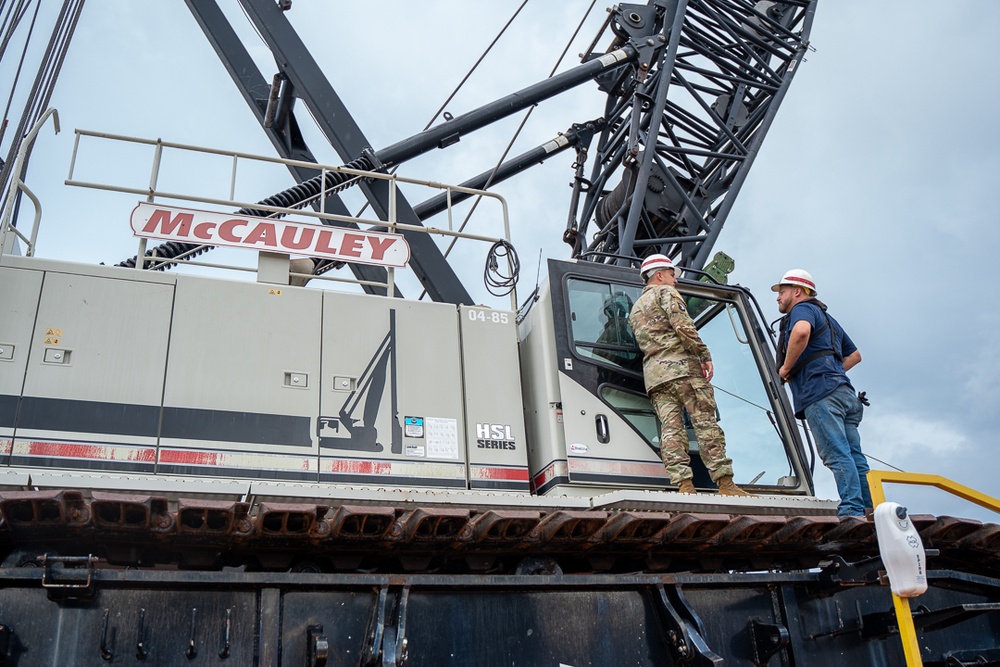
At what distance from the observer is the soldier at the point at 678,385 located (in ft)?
20.4

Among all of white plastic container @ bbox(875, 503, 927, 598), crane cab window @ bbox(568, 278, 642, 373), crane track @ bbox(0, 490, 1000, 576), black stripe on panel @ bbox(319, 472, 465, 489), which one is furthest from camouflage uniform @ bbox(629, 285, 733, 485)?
white plastic container @ bbox(875, 503, 927, 598)

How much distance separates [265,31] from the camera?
356 inches

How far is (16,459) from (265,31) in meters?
5.38

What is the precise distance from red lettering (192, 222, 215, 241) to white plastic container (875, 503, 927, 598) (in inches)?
182

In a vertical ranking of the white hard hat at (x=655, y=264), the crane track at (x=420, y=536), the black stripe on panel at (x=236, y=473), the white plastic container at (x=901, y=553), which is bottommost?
the white plastic container at (x=901, y=553)

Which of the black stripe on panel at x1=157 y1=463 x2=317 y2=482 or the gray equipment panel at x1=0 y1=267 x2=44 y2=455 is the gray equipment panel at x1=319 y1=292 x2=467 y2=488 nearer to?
the black stripe on panel at x1=157 y1=463 x2=317 y2=482

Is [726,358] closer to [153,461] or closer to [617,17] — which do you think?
[153,461]

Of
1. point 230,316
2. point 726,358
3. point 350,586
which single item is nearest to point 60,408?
point 230,316

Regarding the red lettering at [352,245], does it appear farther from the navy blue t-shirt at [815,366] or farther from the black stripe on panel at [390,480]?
the navy blue t-shirt at [815,366]

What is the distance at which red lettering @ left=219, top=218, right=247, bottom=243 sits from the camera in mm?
6441

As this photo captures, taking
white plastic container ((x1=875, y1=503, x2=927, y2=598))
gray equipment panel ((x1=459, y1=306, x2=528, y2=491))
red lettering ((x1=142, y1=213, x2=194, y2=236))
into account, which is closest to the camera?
white plastic container ((x1=875, y1=503, x2=927, y2=598))

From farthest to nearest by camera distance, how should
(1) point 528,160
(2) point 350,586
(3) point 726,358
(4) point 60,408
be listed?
(1) point 528,160, (3) point 726,358, (4) point 60,408, (2) point 350,586

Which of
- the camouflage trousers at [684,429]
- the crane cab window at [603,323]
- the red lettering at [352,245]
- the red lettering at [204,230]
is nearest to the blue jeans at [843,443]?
the camouflage trousers at [684,429]

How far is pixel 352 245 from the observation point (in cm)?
671
